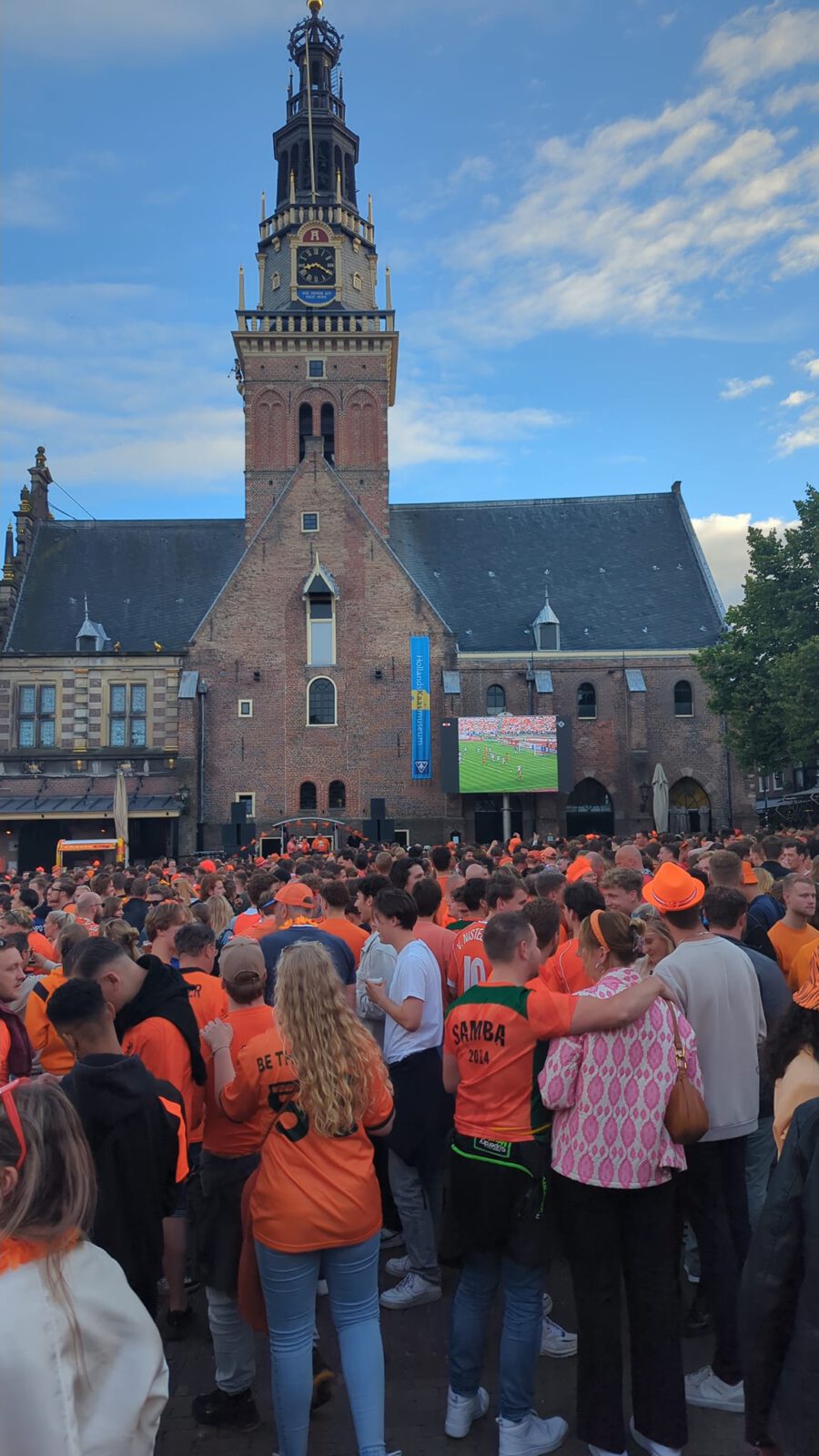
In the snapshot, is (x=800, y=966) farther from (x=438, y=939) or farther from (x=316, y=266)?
(x=316, y=266)

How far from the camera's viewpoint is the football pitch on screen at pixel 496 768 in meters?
32.7

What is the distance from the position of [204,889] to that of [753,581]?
24.1 m

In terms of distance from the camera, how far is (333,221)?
40.2 metres

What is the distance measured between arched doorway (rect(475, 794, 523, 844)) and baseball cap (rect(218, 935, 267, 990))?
3002 cm

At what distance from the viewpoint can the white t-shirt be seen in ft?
17.3

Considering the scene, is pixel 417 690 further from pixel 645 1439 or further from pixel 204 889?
pixel 645 1439

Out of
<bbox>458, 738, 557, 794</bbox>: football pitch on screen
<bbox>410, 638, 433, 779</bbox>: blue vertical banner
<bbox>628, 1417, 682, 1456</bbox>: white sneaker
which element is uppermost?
<bbox>410, 638, 433, 779</bbox>: blue vertical banner

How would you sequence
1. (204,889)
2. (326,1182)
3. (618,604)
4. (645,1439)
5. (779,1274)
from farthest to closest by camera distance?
(618,604)
(204,889)
(645,1439)
(326,1182)
(779,1274)

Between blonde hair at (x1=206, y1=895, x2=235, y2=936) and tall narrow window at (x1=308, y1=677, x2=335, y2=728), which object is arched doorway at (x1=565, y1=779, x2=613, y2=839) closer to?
tall narrow window at (x1=308, y1=677, x2=335, y2=728)

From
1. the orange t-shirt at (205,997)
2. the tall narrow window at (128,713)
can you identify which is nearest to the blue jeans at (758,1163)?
the orange t-shirt at (205,997)

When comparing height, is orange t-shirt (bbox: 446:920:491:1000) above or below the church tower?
below

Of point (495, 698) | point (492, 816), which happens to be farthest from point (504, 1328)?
point (495, 698)

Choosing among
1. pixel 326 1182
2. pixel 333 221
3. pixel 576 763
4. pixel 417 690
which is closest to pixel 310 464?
pixel 417 690

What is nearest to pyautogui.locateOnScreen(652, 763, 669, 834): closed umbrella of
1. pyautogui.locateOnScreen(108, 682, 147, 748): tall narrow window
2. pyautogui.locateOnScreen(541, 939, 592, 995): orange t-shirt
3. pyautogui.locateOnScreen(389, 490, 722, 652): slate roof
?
pyautogui.locateOnScreen(389, 490, 722, 652): slate roof
